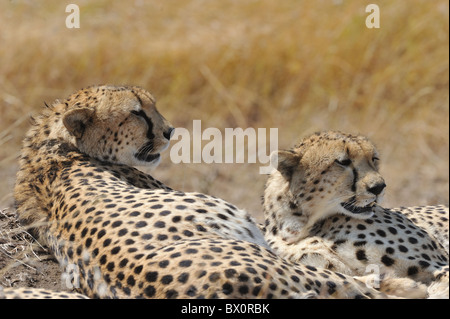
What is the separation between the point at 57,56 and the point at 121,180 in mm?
4621

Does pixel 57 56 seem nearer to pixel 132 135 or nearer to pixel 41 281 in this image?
pixel 132 135

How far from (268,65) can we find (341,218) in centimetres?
485

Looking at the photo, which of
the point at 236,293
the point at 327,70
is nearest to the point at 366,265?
the point at 236,293

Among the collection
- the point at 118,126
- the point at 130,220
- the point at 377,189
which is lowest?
the point at 130,220

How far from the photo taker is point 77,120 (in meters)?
4.87

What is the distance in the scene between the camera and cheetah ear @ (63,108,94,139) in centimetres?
483

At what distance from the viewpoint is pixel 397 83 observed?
364 inches

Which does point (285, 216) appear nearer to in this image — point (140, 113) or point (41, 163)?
point (140, 113)

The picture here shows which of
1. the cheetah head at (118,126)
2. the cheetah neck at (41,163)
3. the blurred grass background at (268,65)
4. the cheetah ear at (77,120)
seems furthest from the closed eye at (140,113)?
the blurred grass background at (268,65)

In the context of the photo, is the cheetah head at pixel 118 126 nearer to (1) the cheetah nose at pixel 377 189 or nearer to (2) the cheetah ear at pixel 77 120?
(2) the cheetah ear at pixel 77 120

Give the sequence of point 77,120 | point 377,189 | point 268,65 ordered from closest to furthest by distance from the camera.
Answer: point 377,189
point 77,120
point 268,65

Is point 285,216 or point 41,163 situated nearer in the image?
point 285,216

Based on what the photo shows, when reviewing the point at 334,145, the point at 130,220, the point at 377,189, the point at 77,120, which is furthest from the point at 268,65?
the point at 130,220

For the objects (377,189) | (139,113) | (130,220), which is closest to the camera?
(130,220)
